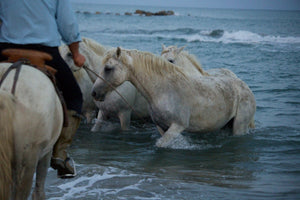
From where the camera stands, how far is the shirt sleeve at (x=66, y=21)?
3432 mm

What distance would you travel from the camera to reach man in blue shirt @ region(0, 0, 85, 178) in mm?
3221

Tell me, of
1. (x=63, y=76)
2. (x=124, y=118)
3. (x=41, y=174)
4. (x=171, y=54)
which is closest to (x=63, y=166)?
(x=41, y=174)

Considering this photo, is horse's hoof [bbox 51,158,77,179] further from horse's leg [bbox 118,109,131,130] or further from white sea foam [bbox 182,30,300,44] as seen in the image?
white sea foam [bbox 182,30,300,44]

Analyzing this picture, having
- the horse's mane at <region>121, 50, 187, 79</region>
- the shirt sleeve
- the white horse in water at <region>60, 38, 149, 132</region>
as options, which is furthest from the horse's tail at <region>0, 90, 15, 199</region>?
the white horse in water at <region>60, 38, 149, 132</region>

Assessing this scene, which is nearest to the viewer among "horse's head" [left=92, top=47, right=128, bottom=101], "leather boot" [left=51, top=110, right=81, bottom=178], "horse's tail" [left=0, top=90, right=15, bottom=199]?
→ "horse's tail" [left=0, top=90, right=15, bottom=199]

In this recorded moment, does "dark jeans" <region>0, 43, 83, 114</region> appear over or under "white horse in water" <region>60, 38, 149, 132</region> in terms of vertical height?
over

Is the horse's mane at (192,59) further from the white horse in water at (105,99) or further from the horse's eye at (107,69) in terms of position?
the horse's eye at (107,69)

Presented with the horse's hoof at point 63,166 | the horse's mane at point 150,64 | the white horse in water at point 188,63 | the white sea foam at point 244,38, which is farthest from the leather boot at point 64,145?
the white sea foam at point 244,38

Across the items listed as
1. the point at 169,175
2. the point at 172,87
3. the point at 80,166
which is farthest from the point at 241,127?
the point at 80,166

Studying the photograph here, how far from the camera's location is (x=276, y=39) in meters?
30.2

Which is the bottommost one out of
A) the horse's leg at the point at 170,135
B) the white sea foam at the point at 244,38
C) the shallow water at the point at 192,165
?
the shallow water at the point at 192,165

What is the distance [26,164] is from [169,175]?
2556 mm

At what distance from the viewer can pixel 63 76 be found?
11.7 ft

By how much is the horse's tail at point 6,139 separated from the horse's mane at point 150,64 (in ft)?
10.6
